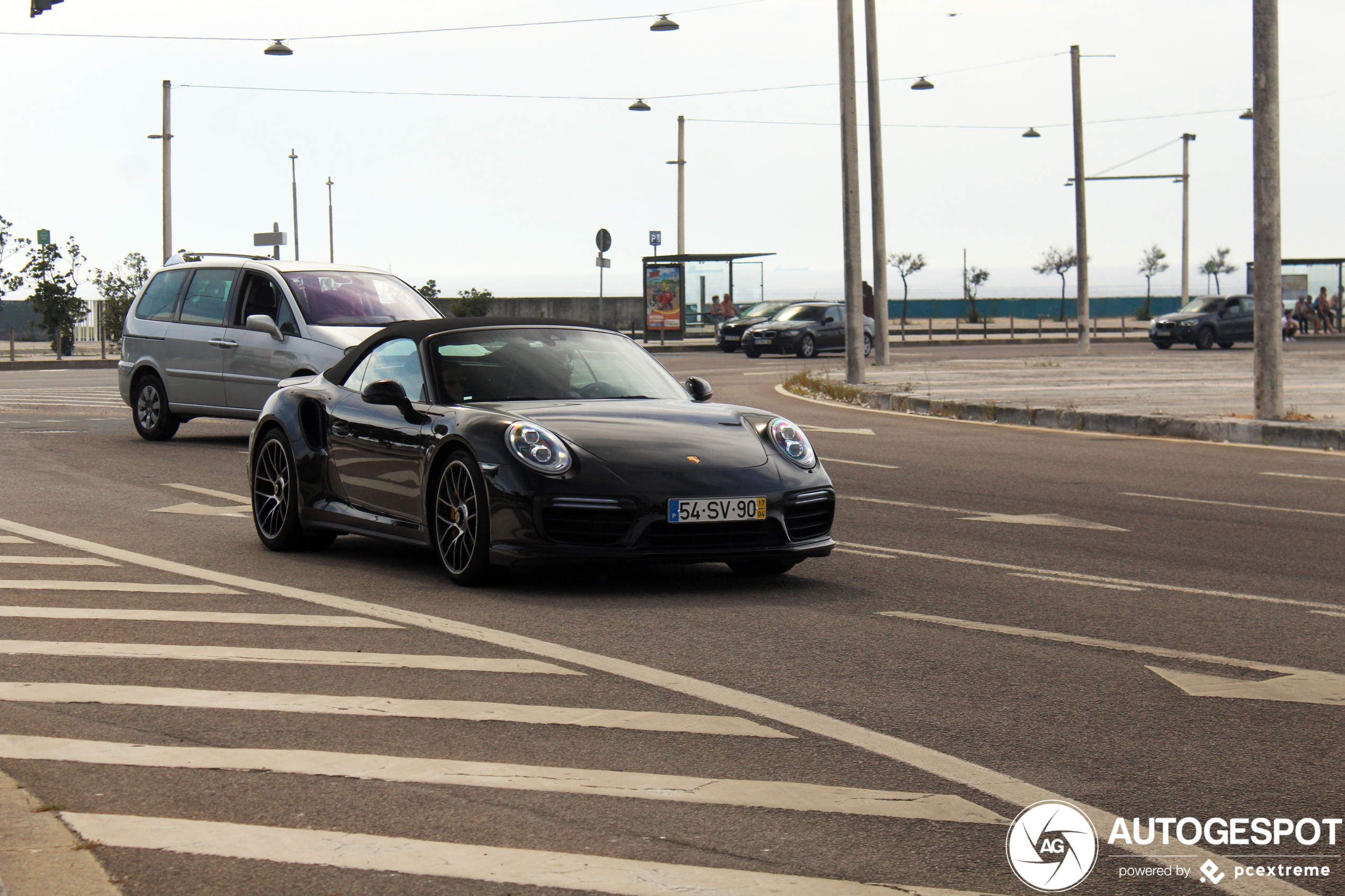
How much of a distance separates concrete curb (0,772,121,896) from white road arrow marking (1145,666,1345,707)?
359 cm

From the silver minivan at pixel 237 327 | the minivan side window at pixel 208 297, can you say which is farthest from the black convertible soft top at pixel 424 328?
the minivan side window at pixel 208 297

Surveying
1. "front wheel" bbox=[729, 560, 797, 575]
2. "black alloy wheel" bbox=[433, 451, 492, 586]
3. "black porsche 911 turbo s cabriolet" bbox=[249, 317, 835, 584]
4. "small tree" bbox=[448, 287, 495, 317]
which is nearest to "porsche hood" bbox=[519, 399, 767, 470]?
"black porsche 911 turbo s cabriolet" bbox=[249, 317, 835, 584]

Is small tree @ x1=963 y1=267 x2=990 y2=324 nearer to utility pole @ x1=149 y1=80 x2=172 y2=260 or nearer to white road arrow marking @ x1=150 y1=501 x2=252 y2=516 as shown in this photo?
utility pole @ x1=149 y1=80 x2=172 y2=260

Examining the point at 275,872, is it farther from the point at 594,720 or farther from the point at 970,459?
the point at 970,459

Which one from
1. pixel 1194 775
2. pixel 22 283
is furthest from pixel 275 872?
pixel 22 283

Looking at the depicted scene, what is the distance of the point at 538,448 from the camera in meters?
7.41

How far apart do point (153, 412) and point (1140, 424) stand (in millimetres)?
10616

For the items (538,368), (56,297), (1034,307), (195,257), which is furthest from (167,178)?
(1034,307)

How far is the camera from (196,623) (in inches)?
268

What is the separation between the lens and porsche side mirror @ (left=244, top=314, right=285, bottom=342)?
49.8ft

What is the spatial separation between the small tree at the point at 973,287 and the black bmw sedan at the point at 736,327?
28.9 metres

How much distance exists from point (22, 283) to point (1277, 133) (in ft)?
129

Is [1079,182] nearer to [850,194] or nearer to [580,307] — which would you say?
[850,194]

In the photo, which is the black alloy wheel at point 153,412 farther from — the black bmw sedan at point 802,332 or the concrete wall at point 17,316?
the concrete wall at point 17,316
